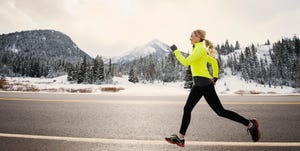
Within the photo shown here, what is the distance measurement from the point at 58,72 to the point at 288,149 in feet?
530

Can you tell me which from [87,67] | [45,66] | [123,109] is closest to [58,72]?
[45,66]

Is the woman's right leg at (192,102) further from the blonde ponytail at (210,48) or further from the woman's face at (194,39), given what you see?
the woman's face at (194,39)

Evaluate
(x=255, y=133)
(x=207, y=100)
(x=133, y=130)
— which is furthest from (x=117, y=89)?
(x=255, y=133)

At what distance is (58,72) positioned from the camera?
488ft

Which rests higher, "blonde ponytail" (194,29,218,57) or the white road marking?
"blonde ponytail" (194,29,218,57)

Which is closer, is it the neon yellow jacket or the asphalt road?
the asphalt road

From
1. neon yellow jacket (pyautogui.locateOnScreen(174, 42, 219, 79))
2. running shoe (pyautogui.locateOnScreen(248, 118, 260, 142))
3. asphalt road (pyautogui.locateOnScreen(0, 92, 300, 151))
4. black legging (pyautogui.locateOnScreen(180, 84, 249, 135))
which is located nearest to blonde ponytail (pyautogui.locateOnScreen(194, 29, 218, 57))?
neon yellow jacket (pyautogui.locateOnScreen(174, 42, 219, 79))

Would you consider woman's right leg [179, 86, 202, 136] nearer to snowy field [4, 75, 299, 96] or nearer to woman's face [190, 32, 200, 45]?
woman's face [190, 32, 200, 45]

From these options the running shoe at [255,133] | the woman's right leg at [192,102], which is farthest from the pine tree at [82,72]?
the running shoe at [255,133]

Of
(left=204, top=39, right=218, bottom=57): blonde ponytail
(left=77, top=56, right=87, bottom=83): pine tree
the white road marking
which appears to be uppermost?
(left=77, top=56, right=87, bottom=83): pine tree

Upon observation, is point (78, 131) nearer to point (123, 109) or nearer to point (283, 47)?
point (123, 109)

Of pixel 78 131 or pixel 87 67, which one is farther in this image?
pixel 87 67

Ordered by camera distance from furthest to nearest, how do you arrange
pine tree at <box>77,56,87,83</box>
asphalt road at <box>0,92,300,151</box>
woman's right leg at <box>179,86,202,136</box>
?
pine tree at <box>77,56,87,83</box> → woman's right leg at <box>179,86,202,136</box> → asphalt road at <box>0,92,300,151</box>

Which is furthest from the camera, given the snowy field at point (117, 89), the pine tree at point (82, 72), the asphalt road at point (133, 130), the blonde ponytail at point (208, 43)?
the pine tree at point (82, 72)
